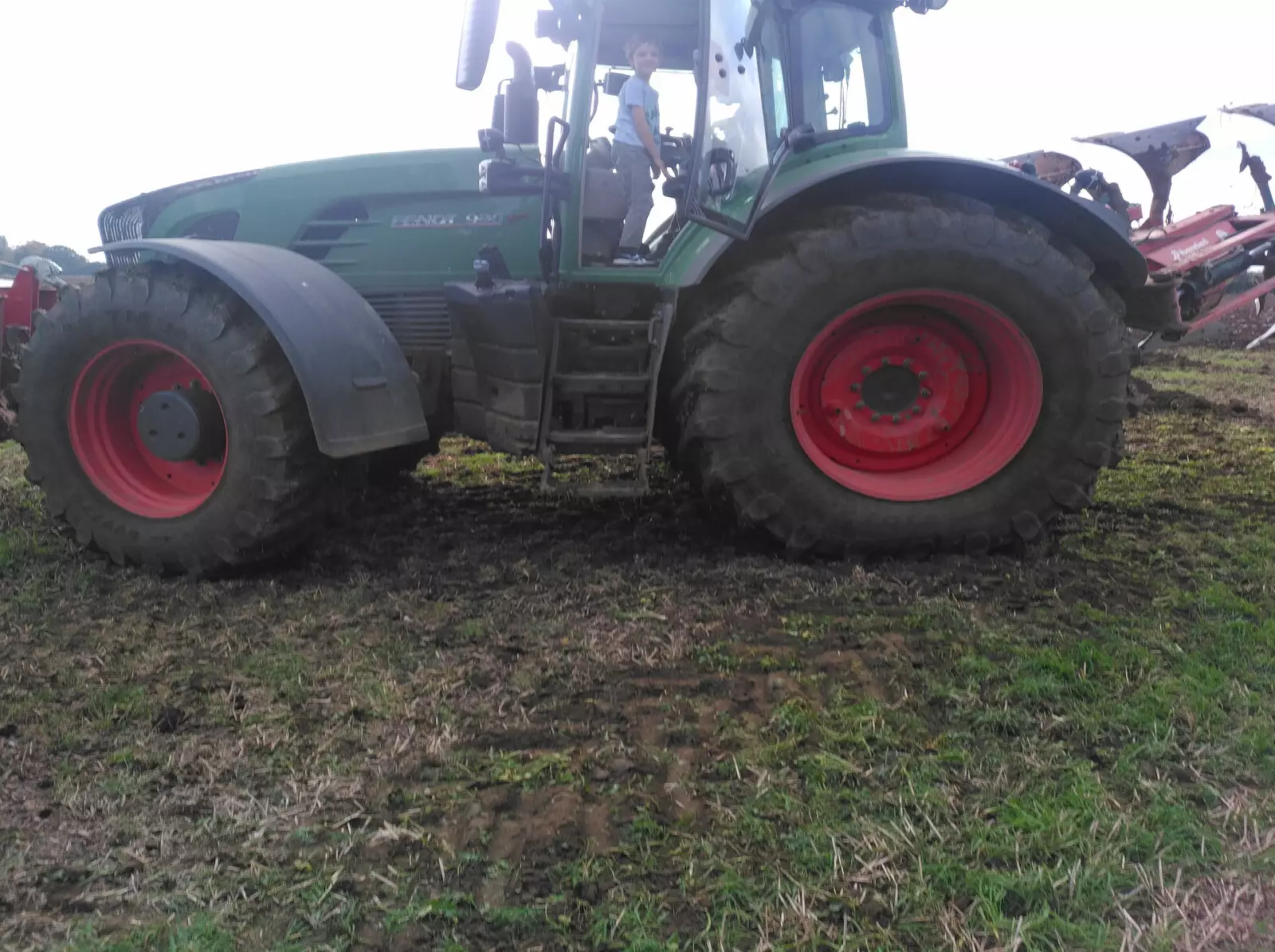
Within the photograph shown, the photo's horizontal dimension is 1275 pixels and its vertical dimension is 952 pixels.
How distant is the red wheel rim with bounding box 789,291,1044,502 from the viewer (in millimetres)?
3568

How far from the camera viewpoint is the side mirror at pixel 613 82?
3.69 metres

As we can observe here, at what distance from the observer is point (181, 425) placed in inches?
138

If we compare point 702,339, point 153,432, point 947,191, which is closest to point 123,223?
point 153,432

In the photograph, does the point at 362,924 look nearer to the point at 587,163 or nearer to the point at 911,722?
the point at 911,722

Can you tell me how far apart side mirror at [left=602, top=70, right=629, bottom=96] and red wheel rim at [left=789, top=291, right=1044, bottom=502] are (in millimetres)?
1250

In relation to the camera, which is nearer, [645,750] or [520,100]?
[645,750]

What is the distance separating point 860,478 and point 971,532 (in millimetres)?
441

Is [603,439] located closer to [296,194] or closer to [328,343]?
[328,343]

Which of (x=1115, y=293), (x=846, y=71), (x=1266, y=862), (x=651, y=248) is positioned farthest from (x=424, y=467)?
(x=1266, y=862)

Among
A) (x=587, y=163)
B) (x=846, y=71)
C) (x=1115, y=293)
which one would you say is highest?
(x=846, y=71)

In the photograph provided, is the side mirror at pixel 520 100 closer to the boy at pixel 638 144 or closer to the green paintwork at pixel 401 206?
the boy at pixel 638 144

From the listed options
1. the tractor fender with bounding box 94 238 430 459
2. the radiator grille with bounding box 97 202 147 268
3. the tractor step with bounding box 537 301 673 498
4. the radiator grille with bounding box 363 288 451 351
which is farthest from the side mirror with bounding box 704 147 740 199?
the radiator grille with bounding box 97 202 147 268

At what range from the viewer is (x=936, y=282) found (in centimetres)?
344

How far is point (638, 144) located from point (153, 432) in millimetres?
2083
